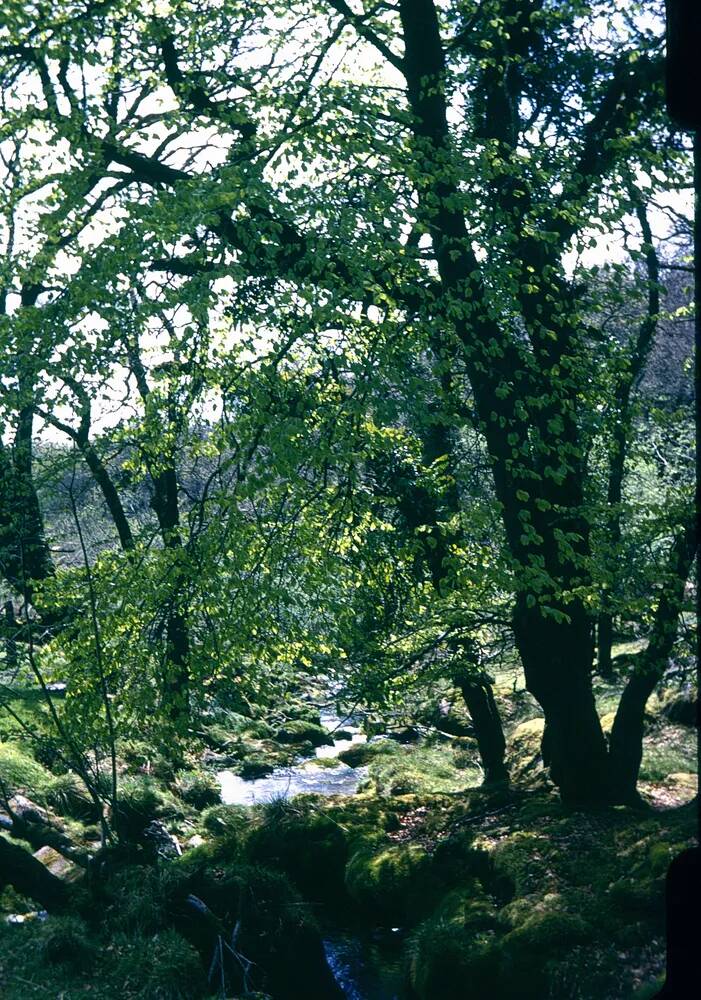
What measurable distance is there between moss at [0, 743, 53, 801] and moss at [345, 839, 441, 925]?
5015mm

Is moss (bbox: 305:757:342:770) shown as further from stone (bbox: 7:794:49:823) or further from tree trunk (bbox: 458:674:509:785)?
stone (bbox: 7:794:49:823)

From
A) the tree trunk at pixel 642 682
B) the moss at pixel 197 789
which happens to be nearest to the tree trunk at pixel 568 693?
the tree trunk at pixel 642 682

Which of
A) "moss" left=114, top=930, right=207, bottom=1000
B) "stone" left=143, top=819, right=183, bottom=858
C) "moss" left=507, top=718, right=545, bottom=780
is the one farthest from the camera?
"moss" left=507, top=718, right=545, bottom=780

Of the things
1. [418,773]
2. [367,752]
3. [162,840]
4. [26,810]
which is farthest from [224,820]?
[367,752]

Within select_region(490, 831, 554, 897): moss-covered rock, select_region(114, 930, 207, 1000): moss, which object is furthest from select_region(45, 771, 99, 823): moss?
select_region(490, 831, 554, 897): moss-covered rock

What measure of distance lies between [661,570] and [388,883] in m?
4.96

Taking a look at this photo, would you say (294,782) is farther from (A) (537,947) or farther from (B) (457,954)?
(A) (537,947)

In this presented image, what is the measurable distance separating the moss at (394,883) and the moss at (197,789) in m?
5.07

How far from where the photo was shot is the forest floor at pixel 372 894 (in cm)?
886

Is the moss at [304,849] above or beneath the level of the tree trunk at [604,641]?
beneath

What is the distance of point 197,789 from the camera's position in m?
17.1

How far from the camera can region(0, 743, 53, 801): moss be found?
14508 mm

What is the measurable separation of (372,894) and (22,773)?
605 centimetres

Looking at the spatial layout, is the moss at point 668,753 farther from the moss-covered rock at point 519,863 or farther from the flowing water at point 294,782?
the flowing water at point 294,782
